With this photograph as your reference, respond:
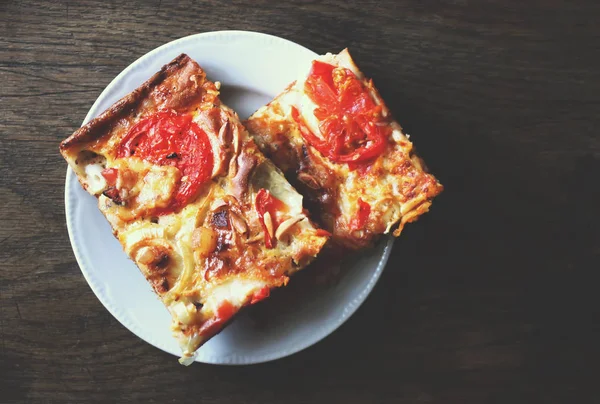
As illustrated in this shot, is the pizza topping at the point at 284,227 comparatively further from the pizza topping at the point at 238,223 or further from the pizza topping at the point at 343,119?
the pizza topping at the point at 343,119

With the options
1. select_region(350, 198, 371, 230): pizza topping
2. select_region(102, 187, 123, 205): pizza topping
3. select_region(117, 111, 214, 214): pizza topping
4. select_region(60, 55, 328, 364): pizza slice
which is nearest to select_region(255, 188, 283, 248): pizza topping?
select_region(60, 55, 328, 364): pizza slice

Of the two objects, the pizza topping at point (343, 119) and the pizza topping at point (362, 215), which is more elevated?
the pizza topping at point (343, 119)

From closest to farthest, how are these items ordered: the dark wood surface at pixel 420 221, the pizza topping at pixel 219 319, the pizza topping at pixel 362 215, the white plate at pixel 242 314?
the pizza topping at pixel 219 319, the pizza topping at pixel 362 215, the white plate at pixel 242 314, the dark wood surface at pixel 420 221

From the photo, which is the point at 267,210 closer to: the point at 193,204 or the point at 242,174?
the point at 242,174

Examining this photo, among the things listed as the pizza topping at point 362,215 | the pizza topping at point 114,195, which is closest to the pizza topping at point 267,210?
the pizza topping at point 362,215

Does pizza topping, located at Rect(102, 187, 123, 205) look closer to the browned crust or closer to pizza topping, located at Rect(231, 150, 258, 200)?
the browned crust

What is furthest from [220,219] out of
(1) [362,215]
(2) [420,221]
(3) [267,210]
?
(2) [420,221]

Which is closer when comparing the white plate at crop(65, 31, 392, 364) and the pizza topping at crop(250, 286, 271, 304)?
the pizza topping at crop(250, 286, 271, 304)
